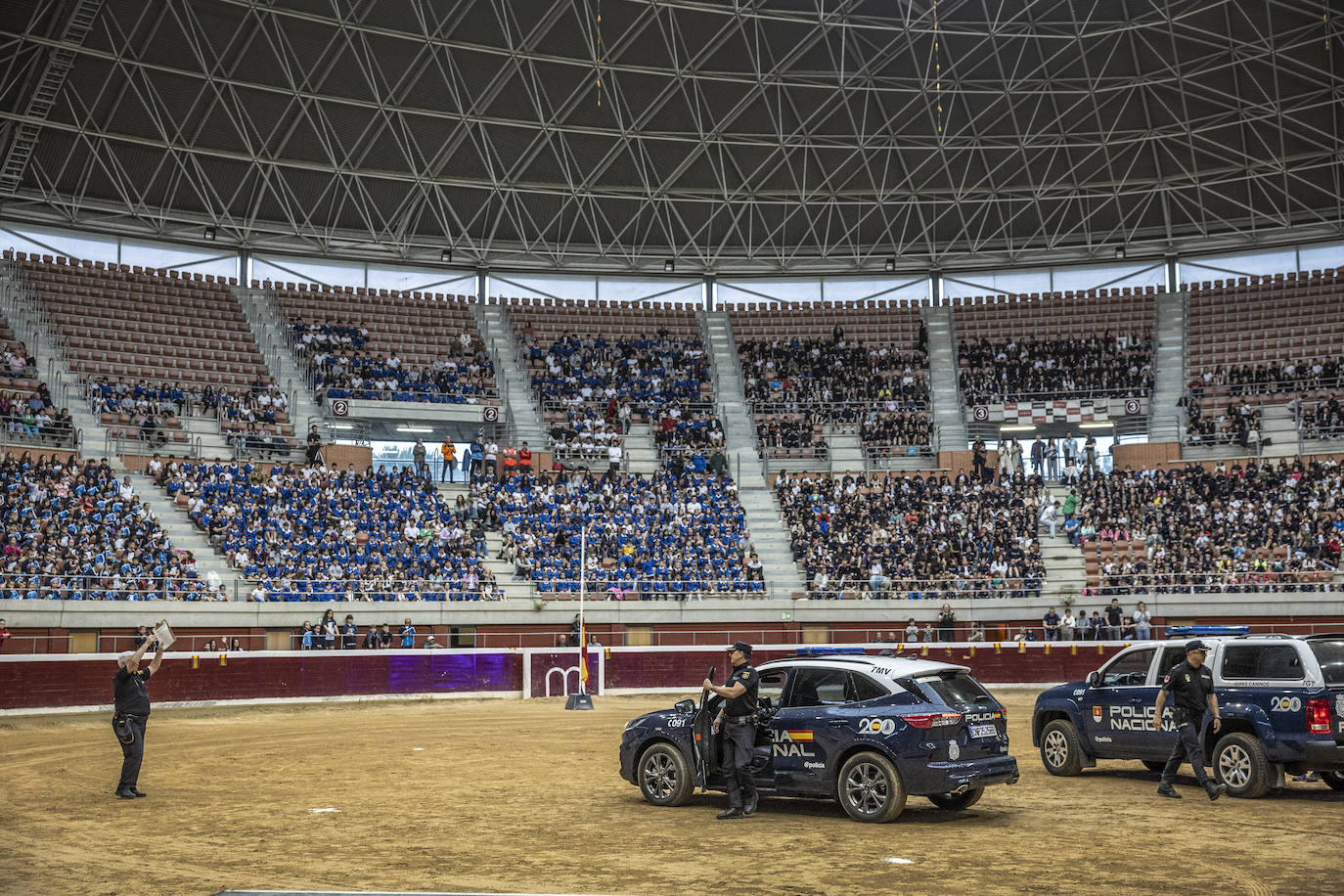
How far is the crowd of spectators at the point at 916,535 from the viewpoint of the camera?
39.5 metres

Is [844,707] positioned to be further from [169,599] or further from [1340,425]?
[1340,425]

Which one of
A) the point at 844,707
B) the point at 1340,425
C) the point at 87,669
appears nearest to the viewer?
the point at 844,707

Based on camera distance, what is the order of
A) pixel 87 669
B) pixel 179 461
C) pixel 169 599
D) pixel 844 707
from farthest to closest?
pixel 179 461 → pixel 169 599 → pixel 87 669 → pixel 844 707

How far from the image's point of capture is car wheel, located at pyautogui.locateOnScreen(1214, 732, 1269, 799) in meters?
13.9

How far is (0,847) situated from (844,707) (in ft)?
26.4

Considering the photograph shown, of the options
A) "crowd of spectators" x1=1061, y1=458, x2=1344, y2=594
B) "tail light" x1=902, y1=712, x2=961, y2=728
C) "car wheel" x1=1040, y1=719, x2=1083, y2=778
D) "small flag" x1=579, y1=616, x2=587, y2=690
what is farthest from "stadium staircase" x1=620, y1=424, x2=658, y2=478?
"tail light" x1=902, y1=712, x2=961, y2=728

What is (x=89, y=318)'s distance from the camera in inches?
1778

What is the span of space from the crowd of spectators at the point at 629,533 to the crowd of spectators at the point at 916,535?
2.19 metres

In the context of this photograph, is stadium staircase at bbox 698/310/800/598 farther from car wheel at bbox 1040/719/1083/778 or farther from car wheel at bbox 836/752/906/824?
car wheel at bbox 836/752/906/824

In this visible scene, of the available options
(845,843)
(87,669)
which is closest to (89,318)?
(87,669)

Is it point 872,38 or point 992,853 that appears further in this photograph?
point 872,38

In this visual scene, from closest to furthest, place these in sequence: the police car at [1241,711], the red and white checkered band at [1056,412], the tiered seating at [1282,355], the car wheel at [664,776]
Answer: the police car at [1241,711] < the car wheel at [664,776] < the tiered seating at [1282,355] < the red and white checkered band at [1056,412]

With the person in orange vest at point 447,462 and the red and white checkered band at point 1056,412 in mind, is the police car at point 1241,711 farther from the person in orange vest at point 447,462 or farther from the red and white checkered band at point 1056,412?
the red and white checkered band at point 1056,412

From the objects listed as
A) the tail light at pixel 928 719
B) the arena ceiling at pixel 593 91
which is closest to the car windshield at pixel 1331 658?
the tail light at pixel 928 719
